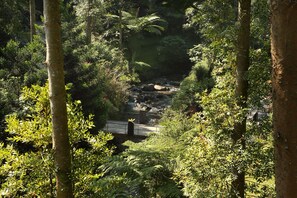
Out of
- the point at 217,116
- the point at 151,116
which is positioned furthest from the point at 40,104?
the point at 151,116

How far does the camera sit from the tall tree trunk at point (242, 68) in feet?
16.7

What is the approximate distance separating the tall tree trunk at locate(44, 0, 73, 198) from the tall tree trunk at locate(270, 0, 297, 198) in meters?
2.18

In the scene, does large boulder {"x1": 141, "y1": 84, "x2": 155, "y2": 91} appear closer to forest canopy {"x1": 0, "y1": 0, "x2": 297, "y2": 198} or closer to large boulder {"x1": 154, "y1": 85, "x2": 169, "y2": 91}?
large boulder {"x1": 154, "y1": 85, "x2": 169, "y2": 91}

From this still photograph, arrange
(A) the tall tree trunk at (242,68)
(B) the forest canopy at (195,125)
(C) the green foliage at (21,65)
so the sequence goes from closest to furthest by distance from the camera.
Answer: (B) the forest canopy at (195,125) < (A) the tall tree trunk at (242,68) < (C) the green foliage at (21,65)

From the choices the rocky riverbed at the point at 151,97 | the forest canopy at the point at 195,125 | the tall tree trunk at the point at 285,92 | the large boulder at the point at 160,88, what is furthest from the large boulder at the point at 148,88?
the tall tree trunk at the point at 285,92

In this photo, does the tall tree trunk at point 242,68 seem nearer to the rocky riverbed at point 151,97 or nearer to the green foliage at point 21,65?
the green foliage at point 21,65

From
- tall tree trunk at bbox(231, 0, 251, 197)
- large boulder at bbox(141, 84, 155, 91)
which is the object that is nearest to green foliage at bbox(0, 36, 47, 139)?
tall tree trunk at bbox(231, 0, 251, 197)

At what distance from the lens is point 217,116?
509cm

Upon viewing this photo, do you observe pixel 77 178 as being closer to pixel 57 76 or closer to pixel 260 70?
pixel 57 76

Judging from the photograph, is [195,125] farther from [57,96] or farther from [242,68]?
[57,96]

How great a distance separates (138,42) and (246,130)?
28199 millimetres

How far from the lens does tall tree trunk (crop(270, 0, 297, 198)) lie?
2180 millimetres

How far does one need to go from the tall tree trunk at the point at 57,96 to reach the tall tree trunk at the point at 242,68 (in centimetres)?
249

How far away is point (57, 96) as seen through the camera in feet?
12.0
